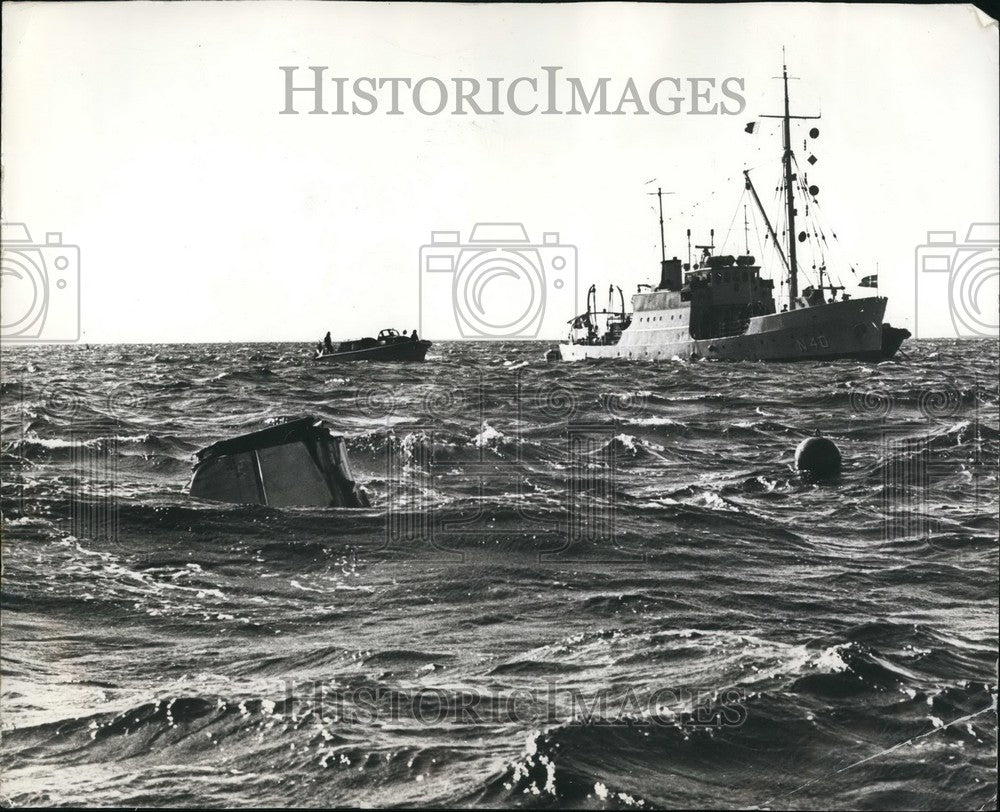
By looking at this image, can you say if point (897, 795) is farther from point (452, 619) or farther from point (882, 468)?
point (882, 468)

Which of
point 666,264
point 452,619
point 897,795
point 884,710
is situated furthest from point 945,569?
point 666,264

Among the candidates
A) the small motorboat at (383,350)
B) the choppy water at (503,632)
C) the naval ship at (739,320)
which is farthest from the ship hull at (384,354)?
the choppy water at (503,632)

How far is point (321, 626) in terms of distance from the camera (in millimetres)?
8656

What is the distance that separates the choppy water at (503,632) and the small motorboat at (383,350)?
25.6 meters

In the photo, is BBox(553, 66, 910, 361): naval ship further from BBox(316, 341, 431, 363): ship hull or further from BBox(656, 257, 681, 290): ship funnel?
BBox(316, 341, 431, 363): ship hull

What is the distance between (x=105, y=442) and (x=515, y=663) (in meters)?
13.5

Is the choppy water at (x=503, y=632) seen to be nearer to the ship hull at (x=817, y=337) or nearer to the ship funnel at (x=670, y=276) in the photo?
the ship hull at (x=817, y=337)

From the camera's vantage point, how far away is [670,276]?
50.0m

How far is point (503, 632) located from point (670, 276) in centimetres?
4357

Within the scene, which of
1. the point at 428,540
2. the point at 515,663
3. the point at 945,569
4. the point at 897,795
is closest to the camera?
the point at 897,795

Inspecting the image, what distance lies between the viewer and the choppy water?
6.12m

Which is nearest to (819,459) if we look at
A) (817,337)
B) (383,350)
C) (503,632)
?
(503,632)

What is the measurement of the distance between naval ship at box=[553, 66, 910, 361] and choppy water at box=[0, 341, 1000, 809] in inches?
943

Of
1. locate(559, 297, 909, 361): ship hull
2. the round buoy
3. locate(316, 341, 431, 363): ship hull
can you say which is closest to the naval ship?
locate(559, 297, 909, 361): ship hull
